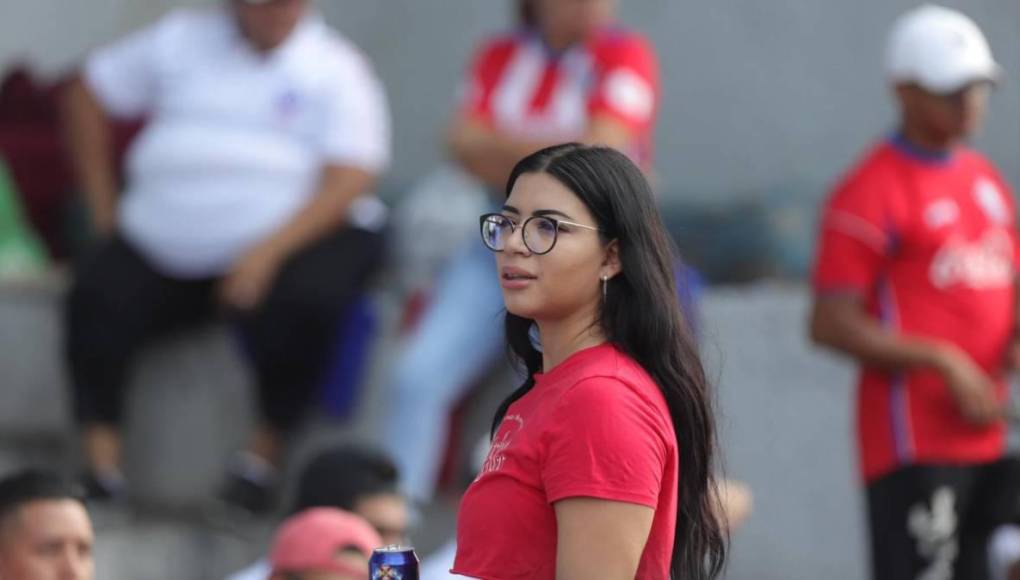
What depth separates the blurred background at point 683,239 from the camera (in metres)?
6.53

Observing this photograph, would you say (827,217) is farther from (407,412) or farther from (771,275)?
(771,275)

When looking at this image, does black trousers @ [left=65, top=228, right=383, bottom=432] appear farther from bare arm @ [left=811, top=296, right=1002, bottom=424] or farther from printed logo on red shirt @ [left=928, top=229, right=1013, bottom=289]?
printed logo on red shirt @ [left=928, top=229, right=1013, bottom=289]

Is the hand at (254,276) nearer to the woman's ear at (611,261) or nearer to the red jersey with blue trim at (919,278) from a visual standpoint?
the red jersey with blue trim at (919,278)

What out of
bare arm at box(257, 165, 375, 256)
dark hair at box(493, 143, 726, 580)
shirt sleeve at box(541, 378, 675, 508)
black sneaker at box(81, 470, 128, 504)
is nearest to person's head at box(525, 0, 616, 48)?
bare arm at box(257, 165, 375, 256)

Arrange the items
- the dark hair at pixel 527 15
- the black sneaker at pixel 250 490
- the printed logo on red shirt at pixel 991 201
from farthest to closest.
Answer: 1. the black sneaker at pixel 250 490
2. the dark hair at pixel 527 15
3. the printed logo on red shirt at pixel 991 201

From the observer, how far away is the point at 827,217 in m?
5.30

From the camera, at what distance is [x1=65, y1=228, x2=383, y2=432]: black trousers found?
245 inches

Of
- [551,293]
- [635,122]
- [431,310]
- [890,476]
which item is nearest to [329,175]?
[431,310]

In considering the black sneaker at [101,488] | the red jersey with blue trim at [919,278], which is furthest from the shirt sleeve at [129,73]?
the red jersey with blue trim at [919,278]

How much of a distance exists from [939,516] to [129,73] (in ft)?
9.75

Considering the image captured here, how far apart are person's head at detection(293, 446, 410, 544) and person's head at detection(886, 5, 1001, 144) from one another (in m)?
1.62

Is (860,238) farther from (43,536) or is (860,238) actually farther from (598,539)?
(598,539)

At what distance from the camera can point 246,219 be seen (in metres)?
6.33

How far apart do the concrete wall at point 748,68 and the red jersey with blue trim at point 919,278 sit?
218 centimetres
